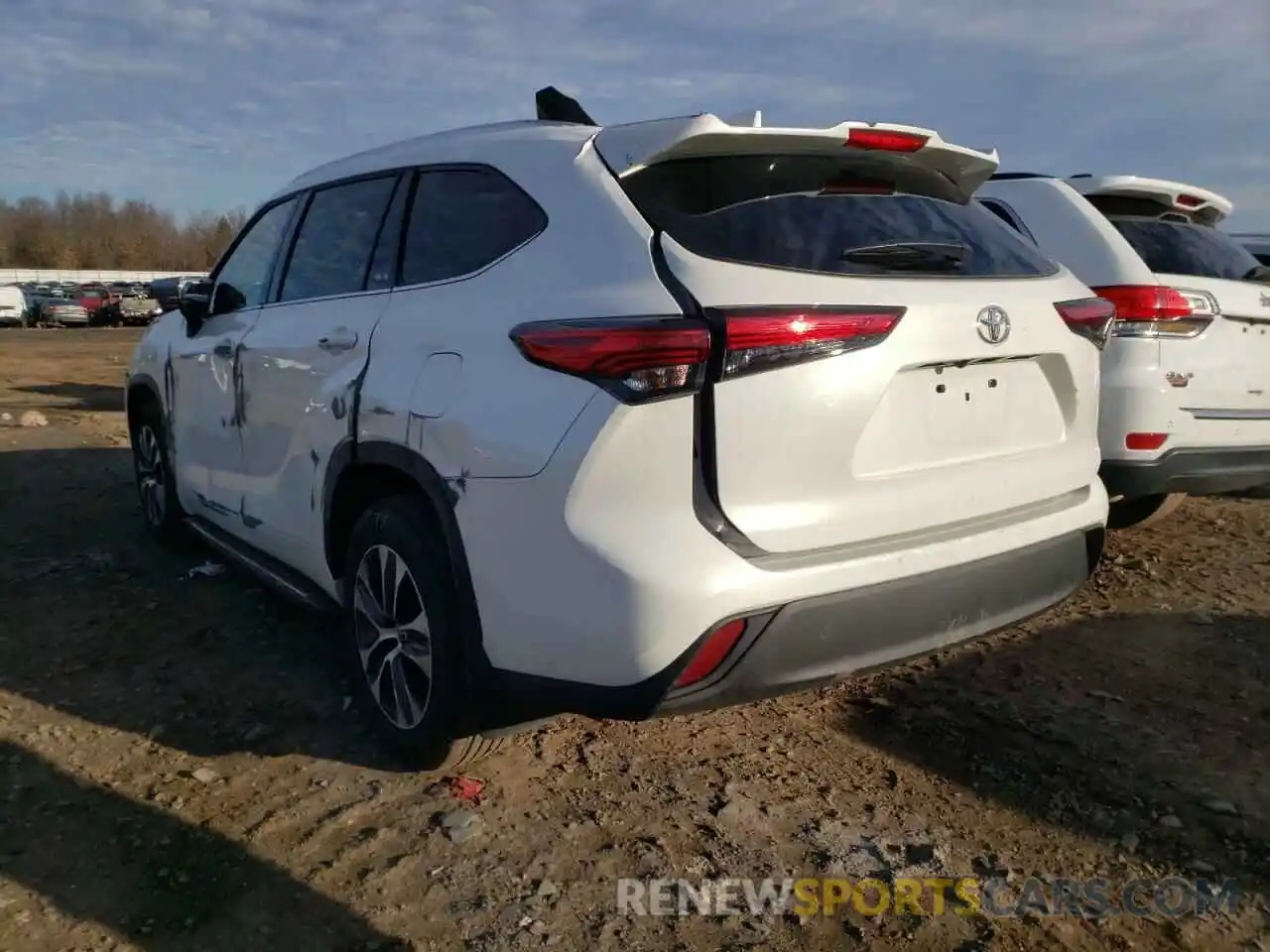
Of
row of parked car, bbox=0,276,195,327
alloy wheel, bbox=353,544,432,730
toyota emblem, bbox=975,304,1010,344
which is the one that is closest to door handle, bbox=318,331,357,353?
alloy wheel, bbox=353,544,432,730

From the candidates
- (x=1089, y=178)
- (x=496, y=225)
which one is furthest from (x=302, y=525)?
(x=1089, y=178)

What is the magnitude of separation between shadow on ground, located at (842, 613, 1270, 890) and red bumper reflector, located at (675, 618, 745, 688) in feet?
3.81

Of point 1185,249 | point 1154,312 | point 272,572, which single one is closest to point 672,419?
point 272,572

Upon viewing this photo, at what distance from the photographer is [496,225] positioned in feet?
9.32

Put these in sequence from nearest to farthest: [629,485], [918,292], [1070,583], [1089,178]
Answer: [629,485] < [918,292] < [1070,583] < [1089,178]

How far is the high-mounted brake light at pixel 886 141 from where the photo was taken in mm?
2715

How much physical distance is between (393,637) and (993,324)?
6.14 feet

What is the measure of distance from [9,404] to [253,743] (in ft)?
36.9

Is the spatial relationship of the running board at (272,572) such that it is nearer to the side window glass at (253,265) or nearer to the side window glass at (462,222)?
the side window glass at (253,265)

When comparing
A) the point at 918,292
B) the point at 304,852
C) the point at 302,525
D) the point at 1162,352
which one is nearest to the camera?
the point at 918,292

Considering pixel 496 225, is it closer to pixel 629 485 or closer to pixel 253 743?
pixel 629 485

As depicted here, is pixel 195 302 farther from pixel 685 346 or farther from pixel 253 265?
pixel 685 346

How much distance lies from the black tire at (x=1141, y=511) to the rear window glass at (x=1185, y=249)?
118 centimetres

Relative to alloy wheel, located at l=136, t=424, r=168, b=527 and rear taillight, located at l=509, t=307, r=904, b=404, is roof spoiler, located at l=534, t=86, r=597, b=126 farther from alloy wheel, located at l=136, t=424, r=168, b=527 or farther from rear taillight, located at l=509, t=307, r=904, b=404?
alloy wheel, located at l=136, t=424, r=168, b=527
